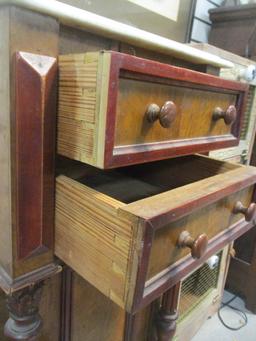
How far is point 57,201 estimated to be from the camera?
1.56ft

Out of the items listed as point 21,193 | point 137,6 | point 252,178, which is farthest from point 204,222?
point 137,6

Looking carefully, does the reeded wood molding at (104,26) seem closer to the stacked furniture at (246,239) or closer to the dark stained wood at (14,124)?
the dark stained wood at (14,124)

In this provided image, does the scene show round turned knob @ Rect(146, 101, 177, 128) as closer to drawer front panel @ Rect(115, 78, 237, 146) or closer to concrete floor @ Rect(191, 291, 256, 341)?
drawer front panel @ Rect(115, 78, 237, 146)

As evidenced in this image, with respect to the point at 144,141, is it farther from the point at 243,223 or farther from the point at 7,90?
the point at 243,223

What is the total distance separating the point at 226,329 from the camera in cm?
133

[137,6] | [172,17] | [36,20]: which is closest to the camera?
[36,20]

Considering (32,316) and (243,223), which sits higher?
(243,223)

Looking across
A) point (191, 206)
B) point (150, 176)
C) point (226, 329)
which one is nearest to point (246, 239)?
point (226, 329)

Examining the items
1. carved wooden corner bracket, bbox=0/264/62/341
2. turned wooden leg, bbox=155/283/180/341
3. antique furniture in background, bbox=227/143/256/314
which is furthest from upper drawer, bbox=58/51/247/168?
antique furniture in background, bbox=227/143/256/314

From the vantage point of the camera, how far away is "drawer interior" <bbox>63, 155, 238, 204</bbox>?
2.11 ft

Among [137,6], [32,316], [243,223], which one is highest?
[137,6]

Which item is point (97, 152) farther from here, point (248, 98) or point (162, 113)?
point (248, 98)

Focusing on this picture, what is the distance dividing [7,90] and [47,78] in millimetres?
57

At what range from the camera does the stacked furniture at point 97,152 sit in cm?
37
